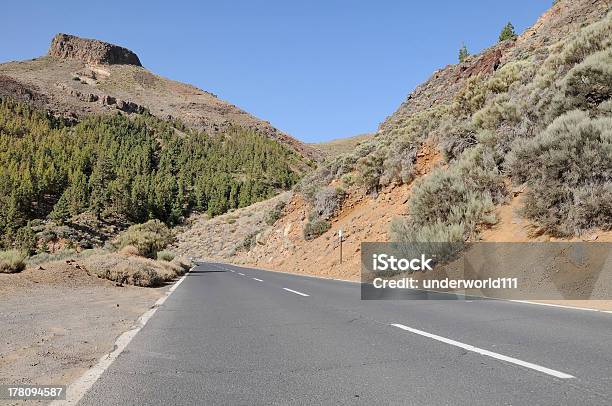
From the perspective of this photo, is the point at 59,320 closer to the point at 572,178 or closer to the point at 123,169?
the point at 572,178

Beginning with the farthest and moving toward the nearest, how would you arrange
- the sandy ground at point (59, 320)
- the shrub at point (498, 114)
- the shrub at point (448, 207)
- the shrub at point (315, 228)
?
the shrub at point (315, 228), the shrub at point (498, 114), the shrub at point (448, 207), the sandy ground at point (59, 320)

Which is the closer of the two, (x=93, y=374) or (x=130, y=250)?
(x=93, y=374)

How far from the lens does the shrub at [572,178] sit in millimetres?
13047

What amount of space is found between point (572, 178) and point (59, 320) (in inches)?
531

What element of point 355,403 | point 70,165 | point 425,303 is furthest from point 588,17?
point 70,165

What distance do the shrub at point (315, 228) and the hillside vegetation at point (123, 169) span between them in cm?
3917

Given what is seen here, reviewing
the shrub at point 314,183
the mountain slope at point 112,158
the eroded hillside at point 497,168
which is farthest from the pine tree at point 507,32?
the mountain slope at point 112,158

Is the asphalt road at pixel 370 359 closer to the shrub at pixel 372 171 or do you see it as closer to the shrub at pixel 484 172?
the shrub at pixel 484 172

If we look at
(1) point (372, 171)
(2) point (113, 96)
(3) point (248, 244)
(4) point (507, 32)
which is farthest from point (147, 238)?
(2) point (113, 96)

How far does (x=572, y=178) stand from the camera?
13984mm

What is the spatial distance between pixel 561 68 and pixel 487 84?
234 inches

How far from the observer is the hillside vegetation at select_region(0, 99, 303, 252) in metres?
74.2

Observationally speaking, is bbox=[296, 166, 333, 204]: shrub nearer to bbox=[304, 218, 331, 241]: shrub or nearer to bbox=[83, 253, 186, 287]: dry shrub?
bbox=[304, 218, 331, 241]: shrub

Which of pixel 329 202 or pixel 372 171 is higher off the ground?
pixel 372 171
